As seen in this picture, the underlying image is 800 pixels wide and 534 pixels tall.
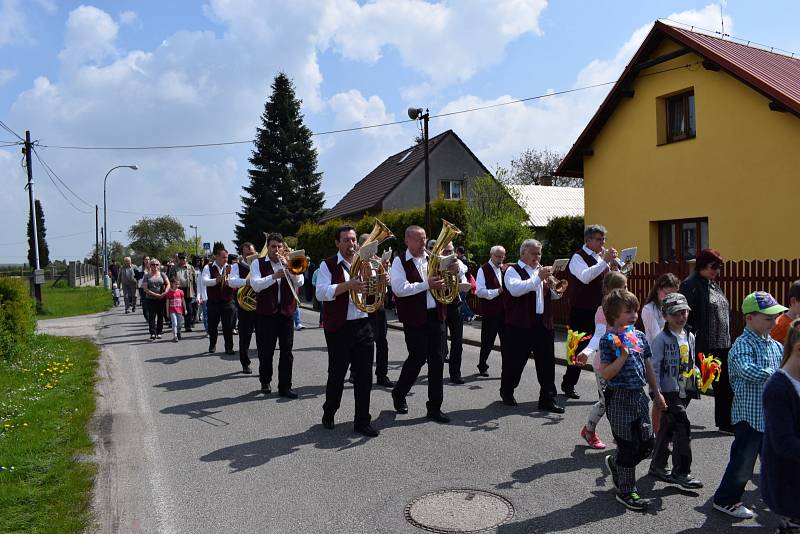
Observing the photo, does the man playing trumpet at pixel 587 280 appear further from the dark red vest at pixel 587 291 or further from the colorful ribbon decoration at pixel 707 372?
the colorful ribbon decoration at pixel 707 372

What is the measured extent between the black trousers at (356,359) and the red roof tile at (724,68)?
10.1 meters

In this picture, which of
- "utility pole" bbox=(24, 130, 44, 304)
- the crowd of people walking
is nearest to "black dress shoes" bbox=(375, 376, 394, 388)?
the crowd of people walking

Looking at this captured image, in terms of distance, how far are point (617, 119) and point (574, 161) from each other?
1880 mm

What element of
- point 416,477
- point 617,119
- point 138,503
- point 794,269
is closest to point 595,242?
point 416,477

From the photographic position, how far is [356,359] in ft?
21.0

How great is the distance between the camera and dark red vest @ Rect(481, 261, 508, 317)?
872 centimetres

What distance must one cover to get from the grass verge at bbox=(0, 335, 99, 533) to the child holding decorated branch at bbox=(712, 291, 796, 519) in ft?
13.6

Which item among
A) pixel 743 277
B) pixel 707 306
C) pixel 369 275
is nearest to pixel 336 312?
pixel 369 275

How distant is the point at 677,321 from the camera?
4676mm

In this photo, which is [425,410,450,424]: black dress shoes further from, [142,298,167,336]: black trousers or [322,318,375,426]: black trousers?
[142,298,167,336]: black trousers

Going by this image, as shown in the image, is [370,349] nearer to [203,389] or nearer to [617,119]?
[203,389]

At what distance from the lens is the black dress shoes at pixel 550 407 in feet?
22.7

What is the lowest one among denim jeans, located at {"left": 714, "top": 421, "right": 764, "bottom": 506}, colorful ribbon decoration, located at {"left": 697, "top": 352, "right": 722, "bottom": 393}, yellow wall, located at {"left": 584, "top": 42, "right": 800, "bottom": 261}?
denim jeans, located at {"left": 714, "top": 421, "right": 764, "bottom": 506}

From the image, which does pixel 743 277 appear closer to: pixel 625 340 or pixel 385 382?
pixel 385 382
